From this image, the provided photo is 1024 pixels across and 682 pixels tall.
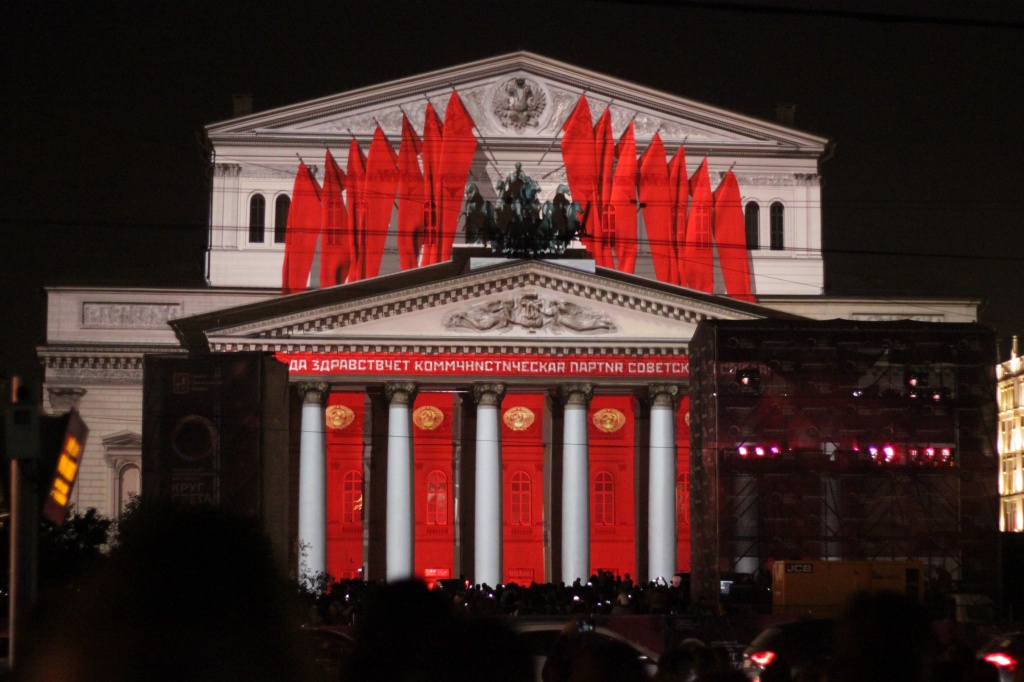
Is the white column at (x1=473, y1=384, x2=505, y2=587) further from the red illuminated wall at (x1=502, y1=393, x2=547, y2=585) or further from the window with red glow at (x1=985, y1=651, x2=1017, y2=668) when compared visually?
the window with red glow at (x1=985, y1=651, x2=1017, y2=668)

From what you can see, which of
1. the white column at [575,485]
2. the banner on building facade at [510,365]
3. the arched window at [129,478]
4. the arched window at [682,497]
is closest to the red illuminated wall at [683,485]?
the arched window at [682,497]

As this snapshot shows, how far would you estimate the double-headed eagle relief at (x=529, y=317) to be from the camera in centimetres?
4803

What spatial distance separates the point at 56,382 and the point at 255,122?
12.5m

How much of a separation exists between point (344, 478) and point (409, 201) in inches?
459

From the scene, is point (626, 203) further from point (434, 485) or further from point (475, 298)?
point (434, 485)

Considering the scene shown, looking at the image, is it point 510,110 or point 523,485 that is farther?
point 510,110

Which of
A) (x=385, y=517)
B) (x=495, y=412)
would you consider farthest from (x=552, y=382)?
(x=385, y=517)

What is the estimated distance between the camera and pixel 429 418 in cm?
5316

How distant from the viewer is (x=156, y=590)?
127 inches

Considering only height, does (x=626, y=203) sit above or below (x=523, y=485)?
above

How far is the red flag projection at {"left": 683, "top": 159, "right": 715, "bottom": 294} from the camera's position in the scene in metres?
58.3

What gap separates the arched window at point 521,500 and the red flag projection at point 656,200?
1017 cm

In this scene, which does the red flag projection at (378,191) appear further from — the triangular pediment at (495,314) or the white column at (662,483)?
the white column at (662,483)

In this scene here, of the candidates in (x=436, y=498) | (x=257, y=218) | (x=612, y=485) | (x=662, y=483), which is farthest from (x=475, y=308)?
(x=257, y=218)
